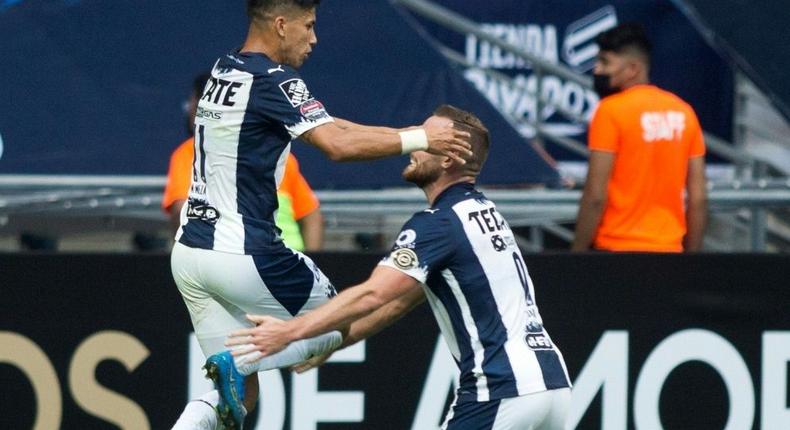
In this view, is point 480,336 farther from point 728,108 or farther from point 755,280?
point 728,108

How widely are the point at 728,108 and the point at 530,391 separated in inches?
258

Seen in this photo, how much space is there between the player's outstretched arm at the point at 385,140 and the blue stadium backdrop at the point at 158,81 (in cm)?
313

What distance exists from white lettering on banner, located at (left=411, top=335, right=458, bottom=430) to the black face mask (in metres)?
1.63

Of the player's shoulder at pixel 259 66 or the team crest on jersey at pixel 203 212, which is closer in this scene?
the player's shoulder at pixel 259 66

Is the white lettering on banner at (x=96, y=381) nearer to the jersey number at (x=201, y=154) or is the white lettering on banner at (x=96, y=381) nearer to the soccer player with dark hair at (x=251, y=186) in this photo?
the soccer player with dark hair at (x=251, y=186)

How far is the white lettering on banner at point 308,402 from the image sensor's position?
723 centimetres

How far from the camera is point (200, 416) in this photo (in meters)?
5.88

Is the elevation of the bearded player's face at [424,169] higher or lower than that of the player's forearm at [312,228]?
higher

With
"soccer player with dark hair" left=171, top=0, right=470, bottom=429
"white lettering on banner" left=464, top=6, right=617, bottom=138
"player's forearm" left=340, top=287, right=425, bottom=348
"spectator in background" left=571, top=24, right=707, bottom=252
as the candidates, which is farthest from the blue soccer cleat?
"white lettering on banner" left=464, top=6, right=617, bottom=138

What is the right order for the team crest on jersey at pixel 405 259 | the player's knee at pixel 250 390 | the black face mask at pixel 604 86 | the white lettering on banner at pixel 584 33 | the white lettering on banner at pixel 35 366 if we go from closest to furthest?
the team crest on jersey at pixel 405 259 < the player's knee at pixel 250 390 < the white lettering on banner at pixel 35 366 < the black face mask at pixel 604 86 < the white lettering on banner at pixel 584 33

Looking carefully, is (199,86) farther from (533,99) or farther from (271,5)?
(533,99)

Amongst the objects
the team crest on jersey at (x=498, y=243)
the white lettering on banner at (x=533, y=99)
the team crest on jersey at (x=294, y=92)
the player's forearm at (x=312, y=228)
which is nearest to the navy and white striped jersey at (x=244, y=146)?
the team crest on jersey at (x=294, y=92)

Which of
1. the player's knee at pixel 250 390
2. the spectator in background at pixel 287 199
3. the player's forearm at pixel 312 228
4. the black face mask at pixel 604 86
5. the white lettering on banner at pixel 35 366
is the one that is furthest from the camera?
the black face mask at pixel 604 86

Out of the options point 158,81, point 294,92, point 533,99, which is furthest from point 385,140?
point 533,99
